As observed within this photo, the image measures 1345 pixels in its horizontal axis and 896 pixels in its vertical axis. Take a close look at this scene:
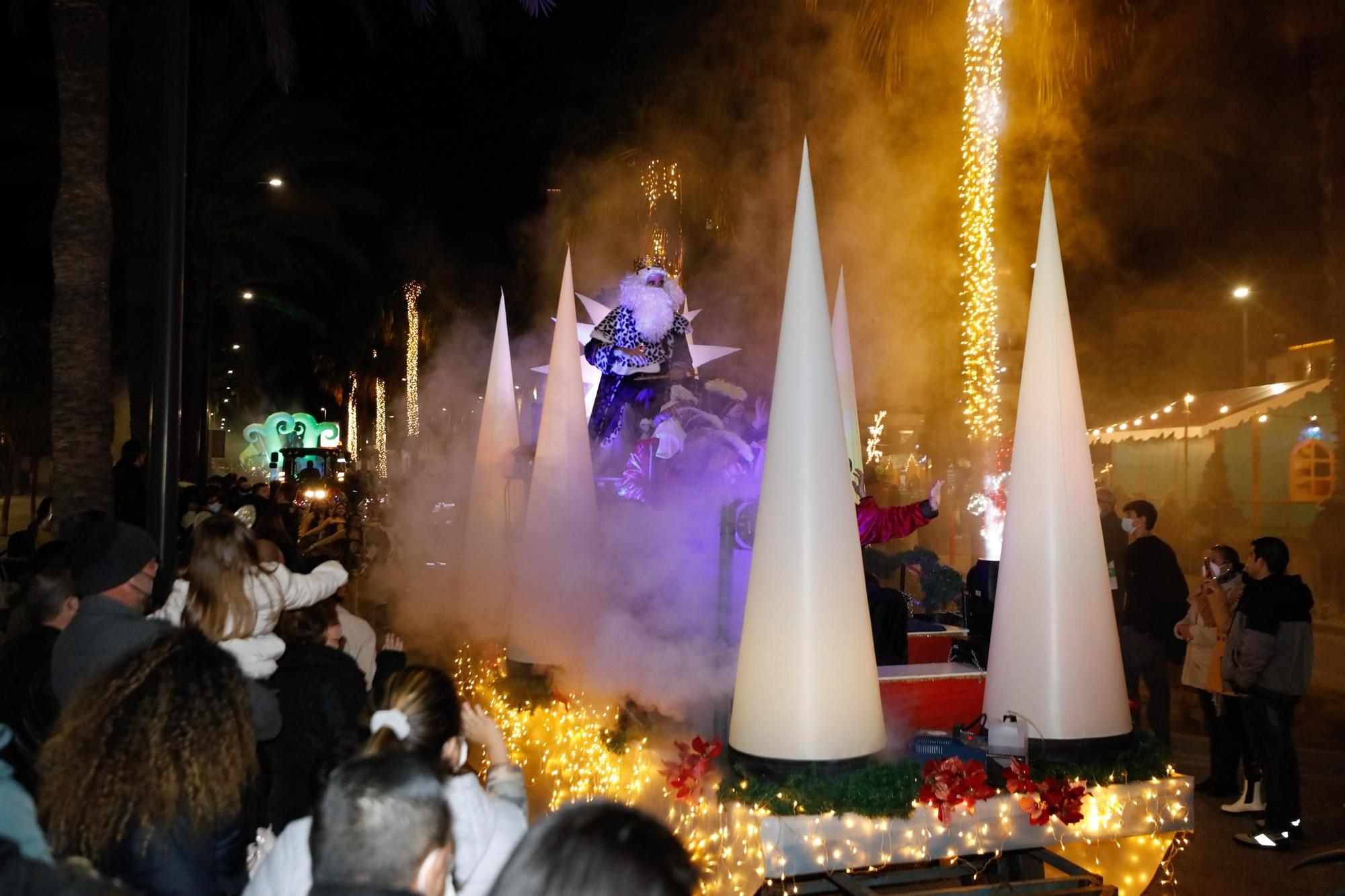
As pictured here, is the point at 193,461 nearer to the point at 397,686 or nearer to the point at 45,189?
the point at 45,189

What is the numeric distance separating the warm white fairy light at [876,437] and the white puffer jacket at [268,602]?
17177mm

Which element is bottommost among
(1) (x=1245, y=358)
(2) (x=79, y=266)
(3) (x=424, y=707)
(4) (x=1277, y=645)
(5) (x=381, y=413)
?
(4) (x=1277, y=645)

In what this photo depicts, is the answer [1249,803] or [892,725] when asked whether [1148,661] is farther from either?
[892,725]

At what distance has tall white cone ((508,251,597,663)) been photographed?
23.3ft

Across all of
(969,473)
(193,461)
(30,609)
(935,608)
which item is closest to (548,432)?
(935,608)

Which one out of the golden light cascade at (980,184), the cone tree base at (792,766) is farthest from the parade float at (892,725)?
the golden light cascade at (980,184)

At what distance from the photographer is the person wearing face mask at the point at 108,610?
10.3 feet

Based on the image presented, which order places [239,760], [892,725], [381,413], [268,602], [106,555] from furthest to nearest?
[381,413] → [892,725] → [268,602] → [106,555] → [239,760]

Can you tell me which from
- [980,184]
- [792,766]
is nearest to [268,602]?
[792,766]

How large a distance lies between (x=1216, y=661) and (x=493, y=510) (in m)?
5.70

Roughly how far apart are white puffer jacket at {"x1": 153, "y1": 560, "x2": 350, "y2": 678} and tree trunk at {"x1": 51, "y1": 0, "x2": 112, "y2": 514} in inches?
155

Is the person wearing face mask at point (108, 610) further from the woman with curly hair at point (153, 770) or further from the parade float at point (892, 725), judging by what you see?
the parade float at point (892, 725)

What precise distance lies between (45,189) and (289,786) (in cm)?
1713

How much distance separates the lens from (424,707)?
269 centimetres
